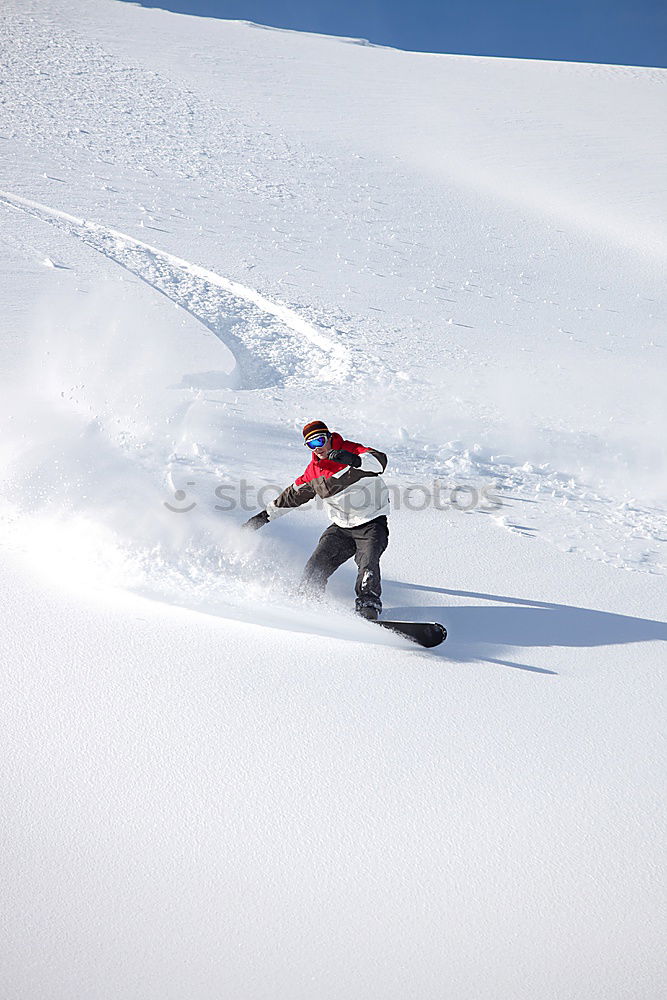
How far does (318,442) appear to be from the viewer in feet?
15.0

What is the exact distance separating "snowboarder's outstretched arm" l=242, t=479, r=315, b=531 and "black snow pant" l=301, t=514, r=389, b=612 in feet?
0.88

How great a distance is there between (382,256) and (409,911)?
10.4m

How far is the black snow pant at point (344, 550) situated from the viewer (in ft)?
15.5

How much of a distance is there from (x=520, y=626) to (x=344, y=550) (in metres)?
1.15

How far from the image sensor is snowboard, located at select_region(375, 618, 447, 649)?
13.4 feet

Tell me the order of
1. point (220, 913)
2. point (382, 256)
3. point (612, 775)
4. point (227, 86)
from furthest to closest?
point (227, 86) → point (382, 256) → point (612, 775) → point (220, 913)

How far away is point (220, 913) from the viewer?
2762mm

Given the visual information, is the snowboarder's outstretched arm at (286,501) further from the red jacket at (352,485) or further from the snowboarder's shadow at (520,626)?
the snowboarder's shadow at (520,626)

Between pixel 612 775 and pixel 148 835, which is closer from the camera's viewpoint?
pixel 148 835

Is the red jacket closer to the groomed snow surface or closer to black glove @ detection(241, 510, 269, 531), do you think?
black glove @ detection(241, 510, 269, 531)

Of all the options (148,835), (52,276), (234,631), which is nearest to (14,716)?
(148,835)

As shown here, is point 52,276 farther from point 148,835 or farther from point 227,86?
point 227,86

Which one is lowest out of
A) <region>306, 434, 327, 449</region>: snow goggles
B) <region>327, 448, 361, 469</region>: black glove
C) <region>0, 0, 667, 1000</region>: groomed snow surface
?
<region>0, 0, 667, 1000</region>: groomed snow surface

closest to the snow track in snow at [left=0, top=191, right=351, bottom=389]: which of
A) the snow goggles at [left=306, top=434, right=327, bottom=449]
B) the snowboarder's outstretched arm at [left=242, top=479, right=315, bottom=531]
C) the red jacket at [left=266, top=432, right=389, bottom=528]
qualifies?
the snowboarder's outstretched arm at [left=242, top=479, right=315, bottom=531]
